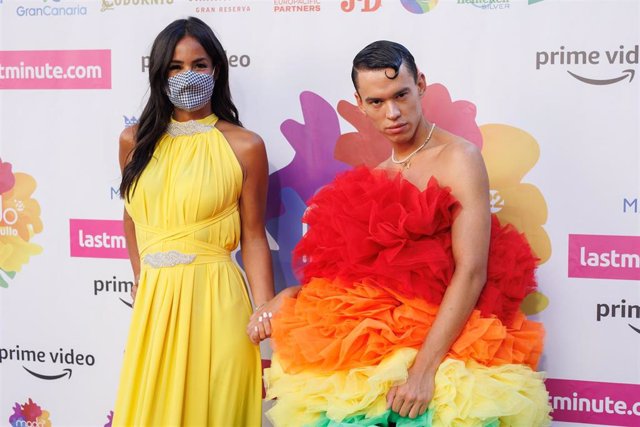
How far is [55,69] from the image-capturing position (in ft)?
11.9

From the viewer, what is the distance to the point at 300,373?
2410 millimetres

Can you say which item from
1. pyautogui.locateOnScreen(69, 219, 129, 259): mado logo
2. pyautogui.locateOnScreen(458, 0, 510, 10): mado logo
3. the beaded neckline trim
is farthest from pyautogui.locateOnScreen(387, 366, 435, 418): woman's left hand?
pyautogui.locateOnScreen(69, 219, 129, 259): mado logo

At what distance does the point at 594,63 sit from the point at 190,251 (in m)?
1.56

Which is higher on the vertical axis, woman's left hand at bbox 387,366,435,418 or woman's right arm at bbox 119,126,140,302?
woman's right arm at bbox 119,126,140,302

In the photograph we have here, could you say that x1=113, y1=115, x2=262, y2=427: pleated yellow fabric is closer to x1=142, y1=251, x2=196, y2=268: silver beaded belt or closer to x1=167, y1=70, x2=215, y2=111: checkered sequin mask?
x1=142, y1=251, x2=196, y2=268: silver beaded belt

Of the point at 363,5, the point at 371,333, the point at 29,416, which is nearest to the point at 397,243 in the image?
the point at 371,333

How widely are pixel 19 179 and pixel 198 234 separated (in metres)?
1.24

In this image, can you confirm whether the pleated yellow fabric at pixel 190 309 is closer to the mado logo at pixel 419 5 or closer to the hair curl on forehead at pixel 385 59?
the hair curl on forehead at pixel 385 59

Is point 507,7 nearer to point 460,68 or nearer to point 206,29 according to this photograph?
point 460,68

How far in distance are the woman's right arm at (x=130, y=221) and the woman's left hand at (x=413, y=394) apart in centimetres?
122

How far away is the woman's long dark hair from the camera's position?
113 inches

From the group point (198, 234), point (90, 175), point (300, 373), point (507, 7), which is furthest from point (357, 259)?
point (90, 175)

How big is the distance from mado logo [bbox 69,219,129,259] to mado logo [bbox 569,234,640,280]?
1.84 meters

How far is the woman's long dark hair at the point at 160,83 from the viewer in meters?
2.87
